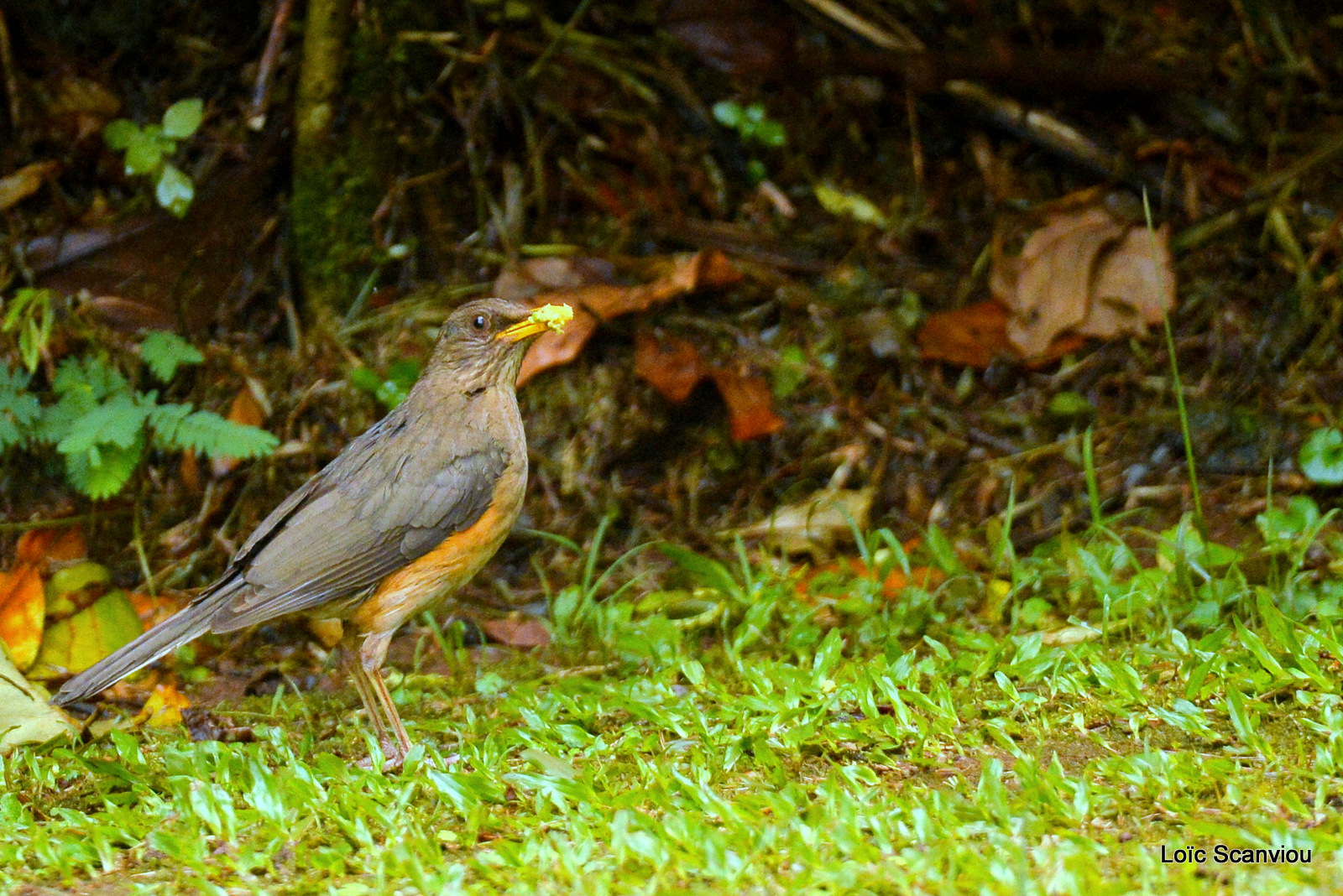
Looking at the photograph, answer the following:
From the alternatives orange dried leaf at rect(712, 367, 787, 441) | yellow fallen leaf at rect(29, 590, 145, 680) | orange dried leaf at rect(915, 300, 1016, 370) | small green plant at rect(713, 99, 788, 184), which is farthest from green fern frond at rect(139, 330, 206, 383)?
orange dried leaf at rect(915, 300, 1016, 370)

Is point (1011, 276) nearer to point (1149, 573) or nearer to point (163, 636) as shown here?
point (1149, 573)

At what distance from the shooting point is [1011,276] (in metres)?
7.49

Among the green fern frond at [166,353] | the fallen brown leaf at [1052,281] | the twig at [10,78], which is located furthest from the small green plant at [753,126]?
the twig at [10,78]

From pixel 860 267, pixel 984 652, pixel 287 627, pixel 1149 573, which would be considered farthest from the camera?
pixel 860 267

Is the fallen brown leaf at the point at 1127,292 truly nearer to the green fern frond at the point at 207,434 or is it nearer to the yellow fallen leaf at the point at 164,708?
the green fern frond at the point at 207,434

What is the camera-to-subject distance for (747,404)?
715cm

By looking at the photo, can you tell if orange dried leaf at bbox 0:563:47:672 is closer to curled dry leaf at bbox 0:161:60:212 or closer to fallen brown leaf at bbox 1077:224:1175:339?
curled dry leaf at bbox 0:161:60:212

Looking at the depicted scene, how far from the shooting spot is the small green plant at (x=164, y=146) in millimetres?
6785

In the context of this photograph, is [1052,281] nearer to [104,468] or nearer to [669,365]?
[669,365]

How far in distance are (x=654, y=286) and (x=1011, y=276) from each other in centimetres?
188

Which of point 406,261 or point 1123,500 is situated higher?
point 406,261

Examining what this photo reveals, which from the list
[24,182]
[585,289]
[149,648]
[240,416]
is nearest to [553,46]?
[585,289]

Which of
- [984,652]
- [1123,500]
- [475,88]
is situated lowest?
[1123,500]

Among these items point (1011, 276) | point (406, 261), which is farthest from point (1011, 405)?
point (406, 261)
